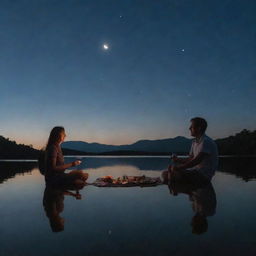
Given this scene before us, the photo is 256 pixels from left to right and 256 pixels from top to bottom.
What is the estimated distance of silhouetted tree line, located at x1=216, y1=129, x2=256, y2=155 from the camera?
61388mm

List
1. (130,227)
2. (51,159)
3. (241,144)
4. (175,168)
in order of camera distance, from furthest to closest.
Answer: (241,144) < (175,168) < (51,159) < (130,227)

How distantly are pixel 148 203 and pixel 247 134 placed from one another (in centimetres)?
6852

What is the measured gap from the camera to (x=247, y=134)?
66875mm

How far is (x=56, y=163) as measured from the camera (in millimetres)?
7188

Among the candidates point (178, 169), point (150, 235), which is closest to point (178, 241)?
point (150, 235)

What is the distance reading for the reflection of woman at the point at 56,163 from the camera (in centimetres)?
673

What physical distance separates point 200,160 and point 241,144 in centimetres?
6409

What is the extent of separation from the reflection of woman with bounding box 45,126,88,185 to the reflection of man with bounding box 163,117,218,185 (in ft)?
8.89

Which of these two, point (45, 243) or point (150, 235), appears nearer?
point (45, 243)

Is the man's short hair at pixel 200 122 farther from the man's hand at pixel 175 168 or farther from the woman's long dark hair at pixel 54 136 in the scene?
the woman's long dark hair at pixel 54 136

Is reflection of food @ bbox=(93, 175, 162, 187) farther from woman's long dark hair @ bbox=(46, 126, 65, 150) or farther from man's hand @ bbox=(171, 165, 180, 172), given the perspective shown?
woman's long dark hair @ bbox=(46, 126, 65, 150)

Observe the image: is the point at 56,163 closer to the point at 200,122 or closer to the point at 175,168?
the point at 175,168

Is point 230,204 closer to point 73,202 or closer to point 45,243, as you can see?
point 73,202

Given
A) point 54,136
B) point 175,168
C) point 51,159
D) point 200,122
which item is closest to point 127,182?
point 175,168
